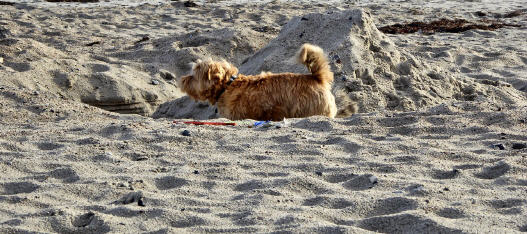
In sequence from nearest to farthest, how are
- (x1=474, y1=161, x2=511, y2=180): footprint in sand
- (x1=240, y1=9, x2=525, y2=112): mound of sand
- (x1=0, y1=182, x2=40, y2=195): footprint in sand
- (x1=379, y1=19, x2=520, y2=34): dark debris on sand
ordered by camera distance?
(x1=0, y1=182, x2=40, y2=195): footprint in sand → (x1=474, y1=161, x2=511, y2=180): footprint in sand → (x1=240, y1=9, x2=525, y2=112): mound of sand → (x1=379, y1=19, x2=520, y2=34): dark debris on sand

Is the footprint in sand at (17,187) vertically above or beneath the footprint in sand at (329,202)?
beneath

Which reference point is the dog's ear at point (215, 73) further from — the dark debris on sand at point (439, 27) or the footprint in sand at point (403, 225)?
the dark debris on sand at point (439, 27)

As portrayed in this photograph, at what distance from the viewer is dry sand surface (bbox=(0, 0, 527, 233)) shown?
12.0 ft

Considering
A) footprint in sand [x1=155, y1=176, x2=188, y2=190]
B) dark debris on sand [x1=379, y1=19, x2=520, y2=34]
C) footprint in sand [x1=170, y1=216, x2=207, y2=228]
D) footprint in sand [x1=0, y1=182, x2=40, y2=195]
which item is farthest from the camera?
dark debris on sand [x1=379, y1=19, x2=520, y2=34]

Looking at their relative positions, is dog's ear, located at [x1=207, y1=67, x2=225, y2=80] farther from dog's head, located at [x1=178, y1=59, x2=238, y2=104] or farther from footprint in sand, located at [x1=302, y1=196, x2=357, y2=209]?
footprint in sand, located at [x1=302, y1=196, x2=357, y2=209]

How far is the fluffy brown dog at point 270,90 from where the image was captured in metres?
6.26

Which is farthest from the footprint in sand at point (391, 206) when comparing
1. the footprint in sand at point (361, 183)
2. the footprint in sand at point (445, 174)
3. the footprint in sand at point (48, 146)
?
the footprint in sand at point (48, 146)

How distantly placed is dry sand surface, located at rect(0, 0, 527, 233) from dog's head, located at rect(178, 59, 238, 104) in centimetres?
46

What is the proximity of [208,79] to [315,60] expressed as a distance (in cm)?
113

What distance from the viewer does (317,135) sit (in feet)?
18.0

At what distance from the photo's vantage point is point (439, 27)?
1423 cm

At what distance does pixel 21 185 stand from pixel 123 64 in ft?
20.4

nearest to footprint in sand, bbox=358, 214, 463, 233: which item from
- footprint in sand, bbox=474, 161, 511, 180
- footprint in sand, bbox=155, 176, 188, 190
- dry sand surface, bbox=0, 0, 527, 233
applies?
dry sand surface, bbox=0, 0, 527, 233

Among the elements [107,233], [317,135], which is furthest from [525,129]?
[107,233]
